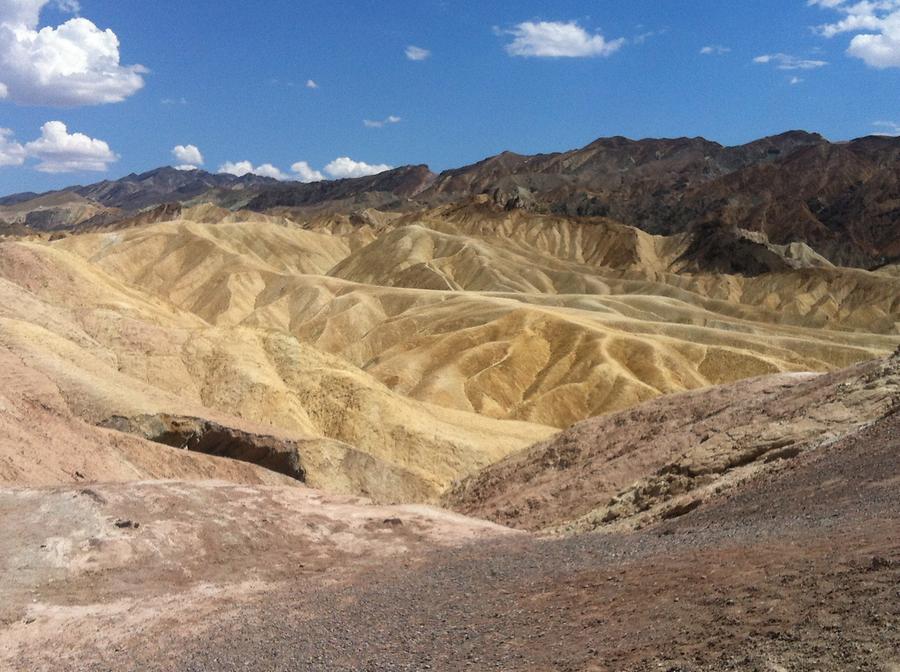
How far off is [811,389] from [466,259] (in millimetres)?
102846

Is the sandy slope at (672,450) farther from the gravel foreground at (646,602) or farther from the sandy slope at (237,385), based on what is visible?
Result: the sandy slope at (237,385)

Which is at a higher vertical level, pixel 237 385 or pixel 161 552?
pixel 237 385

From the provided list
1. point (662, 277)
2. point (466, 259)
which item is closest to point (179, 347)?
point (466, 259)

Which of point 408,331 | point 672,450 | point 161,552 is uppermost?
point 408,331

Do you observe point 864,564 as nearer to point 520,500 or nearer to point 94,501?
point 94,501

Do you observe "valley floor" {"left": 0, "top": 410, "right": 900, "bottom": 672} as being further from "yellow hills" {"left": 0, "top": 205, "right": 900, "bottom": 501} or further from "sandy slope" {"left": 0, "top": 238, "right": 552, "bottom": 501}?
"sandy slope" {"left": 0, "top": 238, "right": 552, "bottom": 501}

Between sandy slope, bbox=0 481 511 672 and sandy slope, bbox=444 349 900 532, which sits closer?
sandy slope, bbox=0 481 511 672

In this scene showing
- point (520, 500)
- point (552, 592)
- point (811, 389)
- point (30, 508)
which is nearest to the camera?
point (552, 592)

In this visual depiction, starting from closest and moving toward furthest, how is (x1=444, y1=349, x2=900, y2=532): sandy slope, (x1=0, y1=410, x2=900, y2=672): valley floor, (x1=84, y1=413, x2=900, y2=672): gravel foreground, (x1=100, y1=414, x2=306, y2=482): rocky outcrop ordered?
(x1=84, y1=413, x2=900, y2=672): gravel foreground → (x1=0, y1=410, x2=900, y2=672): valley floor → (x1=444, y1=349, x2=900, y2=532): sandy slope → (x1=100, y1=414, x2=306, y2=482): rocky outcrop

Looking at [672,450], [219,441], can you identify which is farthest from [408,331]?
[672,450]

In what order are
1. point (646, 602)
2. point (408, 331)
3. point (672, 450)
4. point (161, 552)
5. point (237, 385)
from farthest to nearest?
1. point (408, 331)
2. point (237, 385)
3. point (672, 450)
4. point (161, 552)
5. point (646, 602)

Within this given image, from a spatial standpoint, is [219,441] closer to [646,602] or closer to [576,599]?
[576,599]

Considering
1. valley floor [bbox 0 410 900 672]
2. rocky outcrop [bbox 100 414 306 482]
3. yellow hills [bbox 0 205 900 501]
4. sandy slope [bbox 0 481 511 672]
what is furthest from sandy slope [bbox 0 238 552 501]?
valley floor [bbox 0 410 900 672]

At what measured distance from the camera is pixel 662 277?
13112cm
